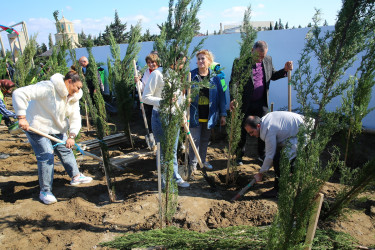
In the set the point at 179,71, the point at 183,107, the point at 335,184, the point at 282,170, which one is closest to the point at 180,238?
the point at 282,170

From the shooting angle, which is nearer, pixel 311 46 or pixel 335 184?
pixel 311 46

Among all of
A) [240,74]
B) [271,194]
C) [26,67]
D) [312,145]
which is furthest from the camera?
[26,67]

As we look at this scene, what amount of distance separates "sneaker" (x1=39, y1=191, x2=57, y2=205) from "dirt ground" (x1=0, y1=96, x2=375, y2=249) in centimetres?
7

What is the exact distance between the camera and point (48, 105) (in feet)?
10.9

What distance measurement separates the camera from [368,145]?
4891 mm

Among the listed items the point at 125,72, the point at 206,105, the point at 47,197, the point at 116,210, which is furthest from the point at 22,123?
the point at 125,72

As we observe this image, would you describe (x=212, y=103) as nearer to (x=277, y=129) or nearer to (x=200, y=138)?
(x=200, y=138)

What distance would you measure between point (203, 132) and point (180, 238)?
2194 millimetres

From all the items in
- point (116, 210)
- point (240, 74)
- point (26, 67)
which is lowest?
point (116, 210)

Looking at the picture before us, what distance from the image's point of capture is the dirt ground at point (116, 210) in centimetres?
288

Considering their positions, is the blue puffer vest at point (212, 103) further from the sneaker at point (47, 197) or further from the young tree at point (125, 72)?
the sneaker at point (47, 197)

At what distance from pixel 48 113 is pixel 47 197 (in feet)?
3.97

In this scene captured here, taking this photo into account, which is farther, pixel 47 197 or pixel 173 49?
pixel 47 197

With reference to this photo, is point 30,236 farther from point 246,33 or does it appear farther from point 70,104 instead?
point 246,33
